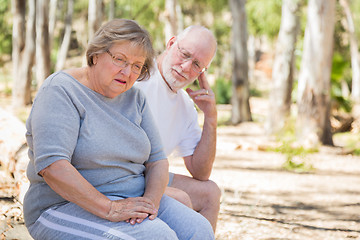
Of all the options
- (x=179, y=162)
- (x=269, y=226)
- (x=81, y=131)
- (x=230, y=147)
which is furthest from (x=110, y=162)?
(x=230, y=147)

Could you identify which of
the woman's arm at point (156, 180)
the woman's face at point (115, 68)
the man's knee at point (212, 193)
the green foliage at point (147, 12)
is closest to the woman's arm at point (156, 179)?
the woman's arm at point (156, 180)

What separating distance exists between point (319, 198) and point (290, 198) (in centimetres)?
35

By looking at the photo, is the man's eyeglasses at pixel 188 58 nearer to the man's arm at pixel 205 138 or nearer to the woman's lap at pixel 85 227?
the man's arm at pixel 205 138

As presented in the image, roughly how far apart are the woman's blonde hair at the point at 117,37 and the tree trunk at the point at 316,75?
676 cm

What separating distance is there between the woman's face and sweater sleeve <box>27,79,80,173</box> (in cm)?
21

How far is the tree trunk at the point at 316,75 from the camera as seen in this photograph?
8.56 m

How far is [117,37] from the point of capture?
89.7 inches

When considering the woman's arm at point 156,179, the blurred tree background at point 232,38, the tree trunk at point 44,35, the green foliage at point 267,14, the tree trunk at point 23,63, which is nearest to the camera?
the woman's arm at point 156,179

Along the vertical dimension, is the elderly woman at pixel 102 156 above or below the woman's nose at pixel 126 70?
below

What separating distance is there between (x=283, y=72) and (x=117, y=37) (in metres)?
8.19

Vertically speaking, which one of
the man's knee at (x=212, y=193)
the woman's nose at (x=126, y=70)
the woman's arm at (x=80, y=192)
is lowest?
the man's knee at (x=212, y=193)

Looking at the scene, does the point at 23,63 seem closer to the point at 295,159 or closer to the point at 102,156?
the point at 295,159

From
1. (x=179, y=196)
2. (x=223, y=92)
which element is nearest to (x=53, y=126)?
(x=179, y=196)

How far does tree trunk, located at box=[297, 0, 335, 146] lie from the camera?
856 cm
